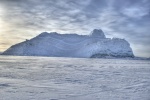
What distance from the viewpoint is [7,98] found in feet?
27.1

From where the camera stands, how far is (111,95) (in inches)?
364

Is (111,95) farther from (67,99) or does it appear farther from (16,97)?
(16,97)

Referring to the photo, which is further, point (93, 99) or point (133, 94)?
point (133, 94)

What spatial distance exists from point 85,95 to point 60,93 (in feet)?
3.29

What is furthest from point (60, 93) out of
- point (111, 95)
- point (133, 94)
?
point (133, 94)

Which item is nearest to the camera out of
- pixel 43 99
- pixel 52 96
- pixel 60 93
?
pixel 43 99

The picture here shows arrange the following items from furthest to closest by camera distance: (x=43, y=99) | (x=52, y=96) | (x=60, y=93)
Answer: (x=60, y=93), (x=52, y=96), (x=43, y=99)

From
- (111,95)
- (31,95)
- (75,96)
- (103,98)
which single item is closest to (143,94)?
(111,95)

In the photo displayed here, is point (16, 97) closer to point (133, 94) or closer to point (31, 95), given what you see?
point (31, 95)

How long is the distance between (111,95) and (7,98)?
389 cm

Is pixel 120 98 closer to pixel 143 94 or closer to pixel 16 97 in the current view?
pixel 143 94

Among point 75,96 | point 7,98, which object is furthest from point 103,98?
point 7,98

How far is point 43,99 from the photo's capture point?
8195mm

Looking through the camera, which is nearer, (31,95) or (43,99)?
(43,99)
